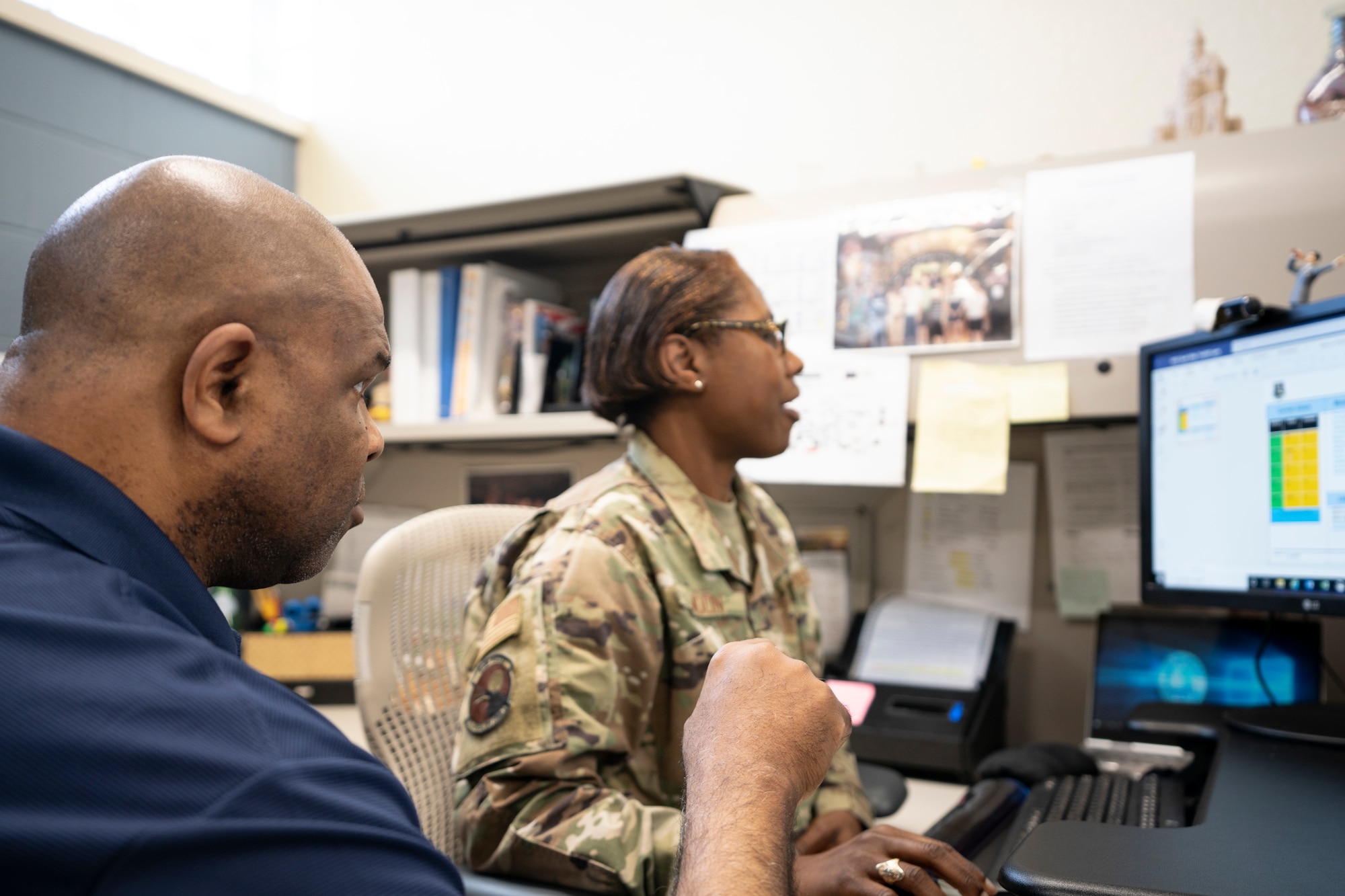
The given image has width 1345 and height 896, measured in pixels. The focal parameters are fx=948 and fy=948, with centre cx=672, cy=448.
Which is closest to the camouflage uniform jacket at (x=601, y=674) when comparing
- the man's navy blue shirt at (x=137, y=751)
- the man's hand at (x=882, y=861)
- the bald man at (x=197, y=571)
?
the man's hand at (x=882, y=861)

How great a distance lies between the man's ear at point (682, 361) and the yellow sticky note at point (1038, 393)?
45cm

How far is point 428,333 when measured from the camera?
168 cm

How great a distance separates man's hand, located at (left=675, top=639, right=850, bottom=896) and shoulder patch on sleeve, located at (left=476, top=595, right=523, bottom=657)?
0.26 meters

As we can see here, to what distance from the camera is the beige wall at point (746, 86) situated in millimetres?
1464

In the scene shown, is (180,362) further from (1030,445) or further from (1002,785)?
(1030,445)

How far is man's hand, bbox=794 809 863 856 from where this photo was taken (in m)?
0.96

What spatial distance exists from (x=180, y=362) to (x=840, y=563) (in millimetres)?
1183

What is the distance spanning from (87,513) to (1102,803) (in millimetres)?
855

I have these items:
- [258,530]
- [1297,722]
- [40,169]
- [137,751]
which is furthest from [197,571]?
[1297,722]

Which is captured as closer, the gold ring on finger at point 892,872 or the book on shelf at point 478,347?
the gold ring on finger at point 892,872

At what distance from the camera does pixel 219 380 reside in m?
0.50

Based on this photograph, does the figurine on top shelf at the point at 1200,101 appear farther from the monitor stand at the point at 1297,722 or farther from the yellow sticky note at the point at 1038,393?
the monitor stand at the point at 1297,722

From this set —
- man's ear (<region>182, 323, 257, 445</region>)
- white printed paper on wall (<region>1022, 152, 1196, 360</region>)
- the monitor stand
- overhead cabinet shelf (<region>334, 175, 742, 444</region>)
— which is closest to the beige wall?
overhead cabinet shelf (<region>334, 175, 742, 444</region>)

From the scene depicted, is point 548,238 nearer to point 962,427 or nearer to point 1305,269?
point 962,427
